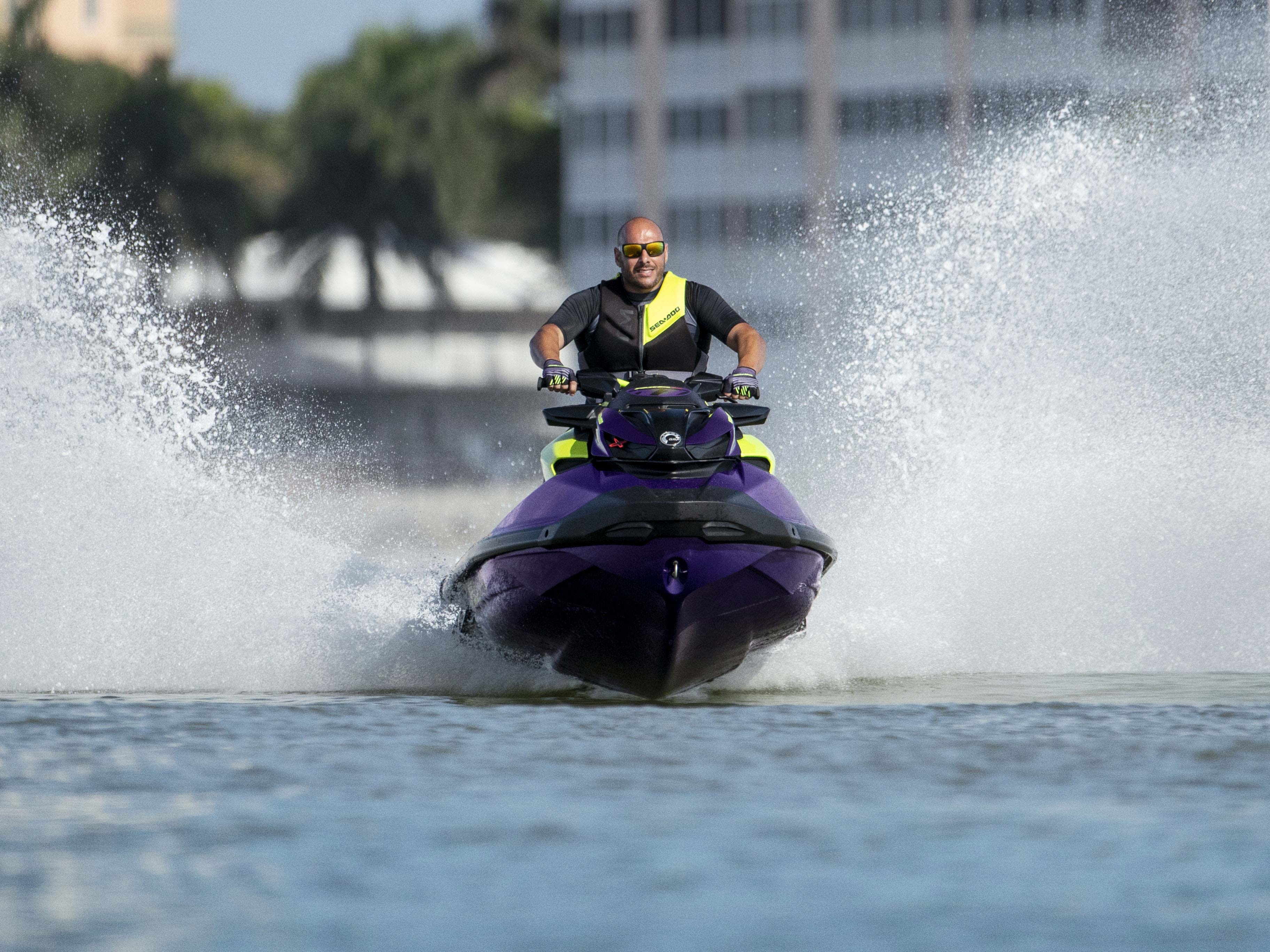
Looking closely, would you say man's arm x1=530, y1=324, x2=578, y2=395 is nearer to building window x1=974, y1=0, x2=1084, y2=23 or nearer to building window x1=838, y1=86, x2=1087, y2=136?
building window x1=974, y1=0, x2=1084, y2=23

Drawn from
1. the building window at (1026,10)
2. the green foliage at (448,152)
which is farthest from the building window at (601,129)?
the building window at (1026,10)

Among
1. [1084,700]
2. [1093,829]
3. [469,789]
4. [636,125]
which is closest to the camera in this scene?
[1093,829]

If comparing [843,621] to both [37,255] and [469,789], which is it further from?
[37,255]

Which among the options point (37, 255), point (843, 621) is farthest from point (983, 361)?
point (37, 255)

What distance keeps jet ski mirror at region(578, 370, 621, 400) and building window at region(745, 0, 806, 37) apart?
3997 cm

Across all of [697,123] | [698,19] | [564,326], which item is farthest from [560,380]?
[698,19]

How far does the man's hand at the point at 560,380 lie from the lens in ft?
27.7

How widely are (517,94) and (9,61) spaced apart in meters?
17.6

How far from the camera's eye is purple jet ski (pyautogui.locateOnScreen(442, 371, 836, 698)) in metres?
7.96

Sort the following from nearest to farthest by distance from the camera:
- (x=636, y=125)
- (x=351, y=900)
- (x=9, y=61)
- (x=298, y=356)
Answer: (x=351, y=900), (x=9, y=61), (x=636, y=125), (x=298, y=356)

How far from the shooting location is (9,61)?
46.2 meters

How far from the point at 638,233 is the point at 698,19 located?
135 feet

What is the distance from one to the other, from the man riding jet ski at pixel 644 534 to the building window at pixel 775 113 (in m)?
39.1

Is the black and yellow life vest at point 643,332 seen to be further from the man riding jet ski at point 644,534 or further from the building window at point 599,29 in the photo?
the building window at point 599,29
